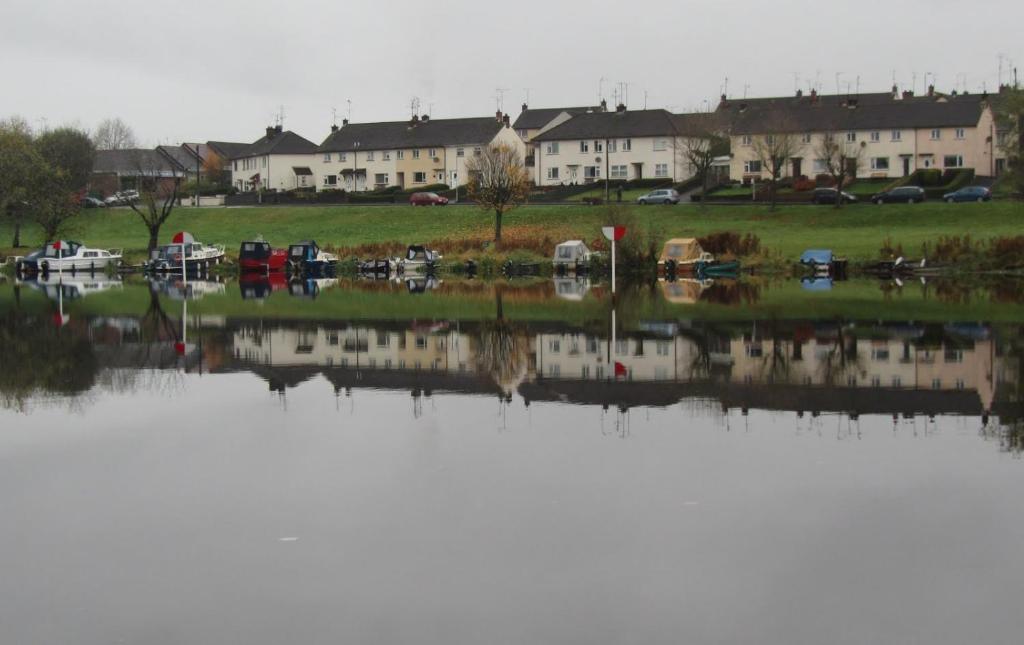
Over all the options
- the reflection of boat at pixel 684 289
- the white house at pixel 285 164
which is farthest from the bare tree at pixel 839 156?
the white house at pixel 285 164

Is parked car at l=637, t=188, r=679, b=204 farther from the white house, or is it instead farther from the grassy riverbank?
the white house

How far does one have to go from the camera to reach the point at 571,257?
7350cm

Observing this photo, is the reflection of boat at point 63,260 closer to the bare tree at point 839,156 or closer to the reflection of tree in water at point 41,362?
the reflection of tree in water at point 41,362

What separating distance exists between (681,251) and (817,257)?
24.3 ft

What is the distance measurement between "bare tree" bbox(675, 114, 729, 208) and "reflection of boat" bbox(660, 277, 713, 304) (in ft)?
95.8

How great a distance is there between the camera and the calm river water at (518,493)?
9.79 metres

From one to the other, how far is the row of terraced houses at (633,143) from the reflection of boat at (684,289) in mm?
32583

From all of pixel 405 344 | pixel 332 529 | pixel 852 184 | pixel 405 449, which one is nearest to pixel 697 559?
pixel 332 529

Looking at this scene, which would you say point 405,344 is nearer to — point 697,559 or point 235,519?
point 235,519

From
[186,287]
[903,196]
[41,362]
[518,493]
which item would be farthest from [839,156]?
[518,493]

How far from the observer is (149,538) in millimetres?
12000

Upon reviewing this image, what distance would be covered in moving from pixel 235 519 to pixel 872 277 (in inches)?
2153

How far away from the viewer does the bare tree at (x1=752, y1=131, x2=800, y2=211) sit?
300ft

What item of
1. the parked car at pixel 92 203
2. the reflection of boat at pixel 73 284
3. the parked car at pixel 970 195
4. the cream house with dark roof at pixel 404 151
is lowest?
the reflection of boat at pixel 73 284
